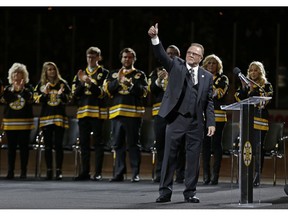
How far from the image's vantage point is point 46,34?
65.9 ft

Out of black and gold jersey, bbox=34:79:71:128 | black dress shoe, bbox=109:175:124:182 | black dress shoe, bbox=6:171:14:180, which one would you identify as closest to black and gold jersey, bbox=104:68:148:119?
black and gold jersey, bbox=34:79:71:128

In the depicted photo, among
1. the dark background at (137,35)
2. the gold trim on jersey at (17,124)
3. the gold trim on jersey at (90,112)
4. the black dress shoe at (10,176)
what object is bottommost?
the black dress shoe at (10,176)

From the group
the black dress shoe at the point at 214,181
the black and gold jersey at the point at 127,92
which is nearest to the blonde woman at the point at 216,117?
the black dress shoe at the point at 214,181

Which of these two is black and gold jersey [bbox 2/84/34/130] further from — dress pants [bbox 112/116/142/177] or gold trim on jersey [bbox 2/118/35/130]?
dress pants [bbox 112/116/142/177]

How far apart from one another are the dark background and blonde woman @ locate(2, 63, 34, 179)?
28.0 feet

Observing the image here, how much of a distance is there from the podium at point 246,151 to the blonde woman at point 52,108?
3609mm

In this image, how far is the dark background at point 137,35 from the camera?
777 inches

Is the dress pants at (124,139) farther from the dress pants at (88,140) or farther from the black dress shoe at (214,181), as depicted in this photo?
the black dress shoe at (214,181)

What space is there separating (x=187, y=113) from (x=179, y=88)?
0.84 ft

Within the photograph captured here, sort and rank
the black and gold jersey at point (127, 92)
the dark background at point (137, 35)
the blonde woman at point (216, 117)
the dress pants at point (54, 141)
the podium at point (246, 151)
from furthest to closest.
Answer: the dark background at point (137, 35) → the dress pants at point (54, 141) → the black and gold jersey at point (127, 92) → the blonde woman at point (216, 117) → the podium at point (246, 151)

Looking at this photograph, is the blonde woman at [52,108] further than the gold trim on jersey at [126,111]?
Yes

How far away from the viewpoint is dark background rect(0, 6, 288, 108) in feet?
64.7
